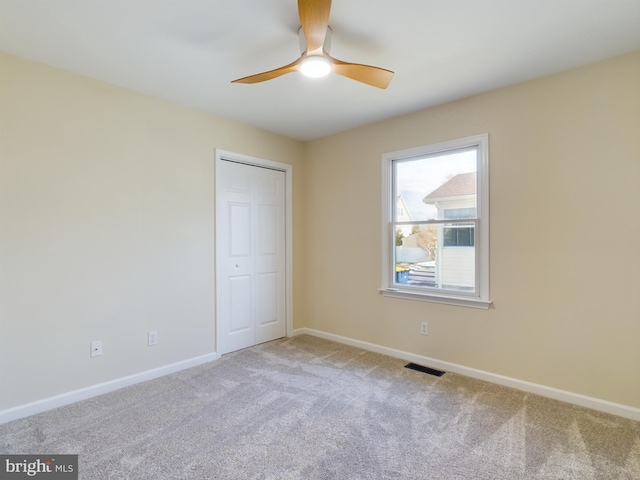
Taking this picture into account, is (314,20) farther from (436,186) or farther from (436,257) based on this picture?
(436,257)

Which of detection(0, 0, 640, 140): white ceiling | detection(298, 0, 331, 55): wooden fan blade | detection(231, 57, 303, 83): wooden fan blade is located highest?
detection(0, 0, 640, 140): white ceiling

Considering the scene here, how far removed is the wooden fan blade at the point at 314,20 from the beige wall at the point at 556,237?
5.83 feet

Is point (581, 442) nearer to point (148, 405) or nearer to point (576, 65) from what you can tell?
point (576, 65)

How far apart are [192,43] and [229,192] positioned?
162 centimetres

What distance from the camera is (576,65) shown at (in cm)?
239

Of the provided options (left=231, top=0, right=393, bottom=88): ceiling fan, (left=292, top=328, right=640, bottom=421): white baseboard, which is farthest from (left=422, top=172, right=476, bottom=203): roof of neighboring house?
(left=292, top=328, right=640, bottom=421): white baseboard

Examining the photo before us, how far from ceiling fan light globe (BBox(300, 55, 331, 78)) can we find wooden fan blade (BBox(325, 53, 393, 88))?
0.12 feet

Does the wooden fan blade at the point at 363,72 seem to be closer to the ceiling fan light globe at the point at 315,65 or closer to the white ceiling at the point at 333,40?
the ceiling fan light globe at the point at 315,65

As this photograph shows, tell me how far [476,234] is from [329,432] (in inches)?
79.0

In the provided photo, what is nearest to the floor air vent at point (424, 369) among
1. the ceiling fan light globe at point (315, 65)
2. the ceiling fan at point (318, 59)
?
the ceiling fan at point (318, 59)

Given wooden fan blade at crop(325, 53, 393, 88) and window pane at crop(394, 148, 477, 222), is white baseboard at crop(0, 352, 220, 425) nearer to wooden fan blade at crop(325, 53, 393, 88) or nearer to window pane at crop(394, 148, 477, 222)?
window pane at crop(394, 148, 477, 222)

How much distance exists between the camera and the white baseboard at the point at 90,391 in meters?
2.25

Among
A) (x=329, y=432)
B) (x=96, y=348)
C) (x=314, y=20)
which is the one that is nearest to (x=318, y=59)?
(x=314, y=20)

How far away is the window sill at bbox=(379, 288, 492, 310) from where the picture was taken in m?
2.87
